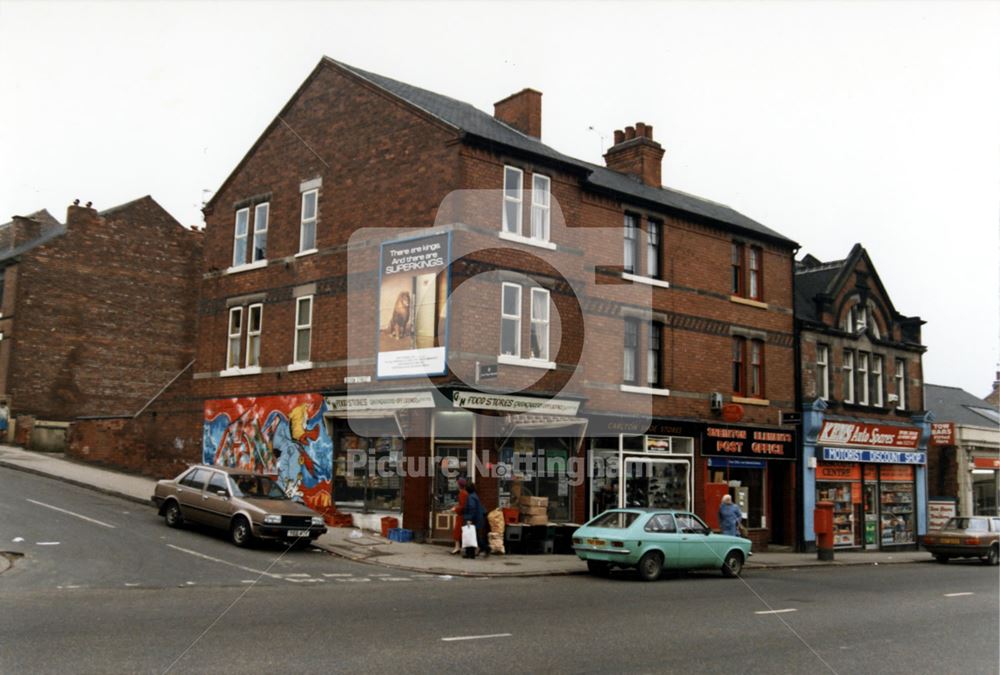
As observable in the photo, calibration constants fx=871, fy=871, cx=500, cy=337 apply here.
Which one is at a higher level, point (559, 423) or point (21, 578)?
point (559, 423)

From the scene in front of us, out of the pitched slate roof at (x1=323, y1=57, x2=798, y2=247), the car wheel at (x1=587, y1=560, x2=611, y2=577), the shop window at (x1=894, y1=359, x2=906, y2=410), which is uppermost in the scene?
the pitched slate roof at (x1=323, y1=57, x2=798, y2=247)

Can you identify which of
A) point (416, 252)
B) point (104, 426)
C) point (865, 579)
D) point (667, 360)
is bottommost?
point (865, 579)

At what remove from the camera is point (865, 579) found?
66.7 feet

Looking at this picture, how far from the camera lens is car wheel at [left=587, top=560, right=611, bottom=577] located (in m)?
18.5

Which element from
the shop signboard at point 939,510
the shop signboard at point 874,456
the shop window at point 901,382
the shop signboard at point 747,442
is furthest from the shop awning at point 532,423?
the shop signboard at point 939,510

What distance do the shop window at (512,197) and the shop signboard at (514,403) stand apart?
4.47 metres

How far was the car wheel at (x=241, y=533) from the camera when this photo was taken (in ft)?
59.8

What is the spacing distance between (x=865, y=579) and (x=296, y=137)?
2026cm

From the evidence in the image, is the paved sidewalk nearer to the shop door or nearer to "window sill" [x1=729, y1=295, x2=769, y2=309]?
the shop door

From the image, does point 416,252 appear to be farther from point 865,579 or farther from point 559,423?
point 865,579

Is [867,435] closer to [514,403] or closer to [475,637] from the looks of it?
[514,403]

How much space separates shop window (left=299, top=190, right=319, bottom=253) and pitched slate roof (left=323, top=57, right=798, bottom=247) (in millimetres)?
3848

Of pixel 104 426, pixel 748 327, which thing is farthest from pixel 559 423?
pixel 104 426

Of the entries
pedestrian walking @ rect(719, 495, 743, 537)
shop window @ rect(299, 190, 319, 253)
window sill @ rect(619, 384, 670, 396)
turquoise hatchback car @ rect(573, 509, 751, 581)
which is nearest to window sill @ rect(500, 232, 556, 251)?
window sill @ rect(619, 384, 670, 396)
